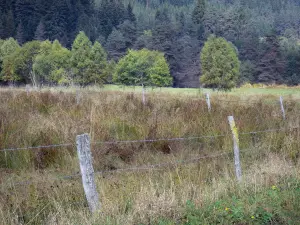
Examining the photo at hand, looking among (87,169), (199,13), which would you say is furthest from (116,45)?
(87,169)

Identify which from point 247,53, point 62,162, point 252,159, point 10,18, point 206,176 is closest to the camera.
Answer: point 206,176

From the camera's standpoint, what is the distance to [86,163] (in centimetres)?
420

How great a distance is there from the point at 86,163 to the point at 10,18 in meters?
97.4

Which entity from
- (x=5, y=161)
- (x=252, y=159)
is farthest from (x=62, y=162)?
(x=252, y=159)

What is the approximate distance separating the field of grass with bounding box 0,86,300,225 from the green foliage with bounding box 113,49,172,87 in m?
53.1

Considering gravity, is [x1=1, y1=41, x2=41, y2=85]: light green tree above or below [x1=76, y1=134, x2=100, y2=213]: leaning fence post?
above

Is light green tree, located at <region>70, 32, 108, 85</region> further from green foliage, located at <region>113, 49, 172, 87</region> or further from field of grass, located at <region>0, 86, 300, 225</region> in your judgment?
field of grass, located at <region>0, 86, 300, 225</region>

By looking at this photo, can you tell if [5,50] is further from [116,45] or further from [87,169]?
[87,169]

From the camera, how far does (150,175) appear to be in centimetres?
564

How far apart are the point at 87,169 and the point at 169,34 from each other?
275 feet

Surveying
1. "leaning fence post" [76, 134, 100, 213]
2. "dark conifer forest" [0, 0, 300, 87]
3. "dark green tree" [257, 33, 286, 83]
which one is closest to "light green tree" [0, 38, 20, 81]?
"dark conifer forest" [0, 0, 300, 87]

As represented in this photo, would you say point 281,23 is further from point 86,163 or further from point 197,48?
point 86,163

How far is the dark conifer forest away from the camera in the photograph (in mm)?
75062

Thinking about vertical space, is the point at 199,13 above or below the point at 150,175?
above
